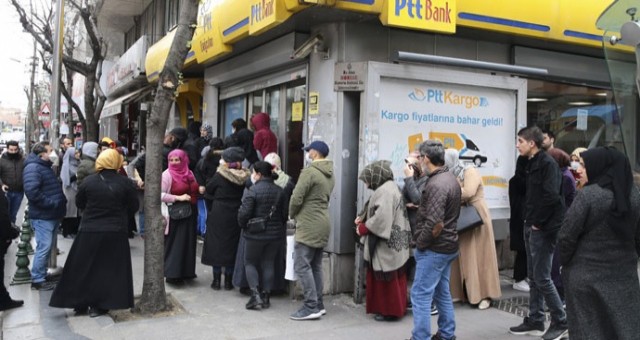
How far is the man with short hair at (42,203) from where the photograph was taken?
269 inches

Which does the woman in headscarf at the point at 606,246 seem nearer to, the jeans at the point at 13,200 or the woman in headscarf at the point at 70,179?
the woman in headscarf at the point at 70,179

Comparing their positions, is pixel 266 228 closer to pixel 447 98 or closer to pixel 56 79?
pixel 447 98

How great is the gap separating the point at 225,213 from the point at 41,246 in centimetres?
239

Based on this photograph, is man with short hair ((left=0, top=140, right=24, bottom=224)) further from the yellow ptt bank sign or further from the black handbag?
the yellow ptt bank sign


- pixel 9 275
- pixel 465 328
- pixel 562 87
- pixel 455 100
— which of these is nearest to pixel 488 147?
pixel 455 100

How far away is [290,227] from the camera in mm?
6500

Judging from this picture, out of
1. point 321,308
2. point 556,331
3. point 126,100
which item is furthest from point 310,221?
point 126,100

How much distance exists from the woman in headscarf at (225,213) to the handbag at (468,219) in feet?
8.42

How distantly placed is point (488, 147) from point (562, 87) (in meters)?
2.25

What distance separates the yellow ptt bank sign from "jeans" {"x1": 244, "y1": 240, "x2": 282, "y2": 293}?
2.77 m

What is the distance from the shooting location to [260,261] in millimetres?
6301

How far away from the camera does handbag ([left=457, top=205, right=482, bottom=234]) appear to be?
20.0ft

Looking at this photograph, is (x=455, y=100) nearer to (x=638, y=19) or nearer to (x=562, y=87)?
(x=562, y=87)

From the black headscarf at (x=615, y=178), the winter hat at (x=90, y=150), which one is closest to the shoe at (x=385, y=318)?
the black headscarf at (x=615, y=178)
